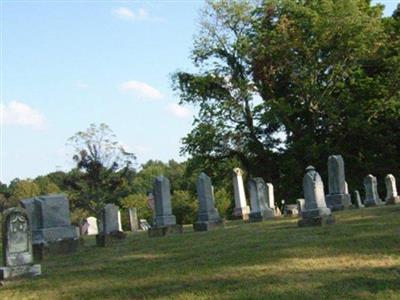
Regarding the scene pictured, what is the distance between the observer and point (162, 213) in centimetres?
1872

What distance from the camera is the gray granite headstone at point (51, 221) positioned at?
Answer: 1578 centimetres

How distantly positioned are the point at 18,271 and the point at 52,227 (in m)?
5.32

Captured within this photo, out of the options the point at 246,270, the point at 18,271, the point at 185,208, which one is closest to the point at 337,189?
the point at 246,270

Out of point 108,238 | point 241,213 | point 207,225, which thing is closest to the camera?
point 108,238

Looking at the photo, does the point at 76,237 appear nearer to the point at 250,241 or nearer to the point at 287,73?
the point at 250,241

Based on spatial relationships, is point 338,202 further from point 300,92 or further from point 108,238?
point 300,92

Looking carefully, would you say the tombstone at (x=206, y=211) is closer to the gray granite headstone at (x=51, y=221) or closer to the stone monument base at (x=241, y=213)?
the gray granite headstone at (x=51, y=221)

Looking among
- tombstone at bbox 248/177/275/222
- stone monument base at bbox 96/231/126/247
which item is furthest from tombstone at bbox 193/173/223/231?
stone monument base at bbox 96/231/126/247

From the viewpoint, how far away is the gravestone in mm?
21383

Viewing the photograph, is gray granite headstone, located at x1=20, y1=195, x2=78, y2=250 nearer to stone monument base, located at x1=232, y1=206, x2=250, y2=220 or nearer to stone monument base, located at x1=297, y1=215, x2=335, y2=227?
stone monument base, located at x1=297, y1=215, x2=335, y2=227

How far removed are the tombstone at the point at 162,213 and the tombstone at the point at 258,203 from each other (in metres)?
3.36

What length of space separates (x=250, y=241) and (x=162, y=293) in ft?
16.2

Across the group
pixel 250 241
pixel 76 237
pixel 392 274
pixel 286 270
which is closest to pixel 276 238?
pixel 250 241

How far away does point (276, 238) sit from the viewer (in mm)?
12586
